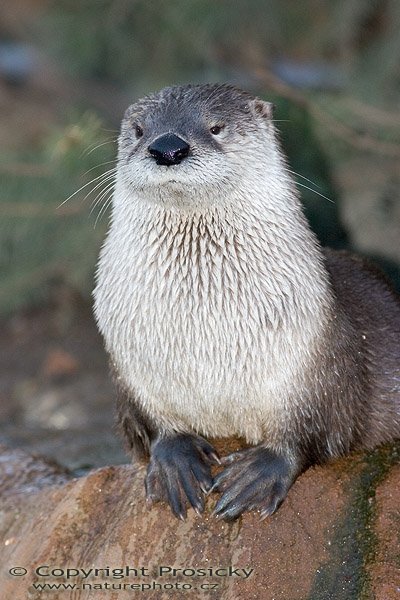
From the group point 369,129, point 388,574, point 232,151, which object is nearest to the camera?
point 388,574

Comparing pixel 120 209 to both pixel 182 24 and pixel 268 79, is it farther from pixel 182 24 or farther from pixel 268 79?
pixel 182 24

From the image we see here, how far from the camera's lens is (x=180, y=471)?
9.14 feet

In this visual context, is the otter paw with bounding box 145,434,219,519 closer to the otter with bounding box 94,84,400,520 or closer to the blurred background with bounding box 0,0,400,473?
the otter with bounding box 94,84,400,520

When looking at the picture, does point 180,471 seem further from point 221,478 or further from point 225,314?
point 225,314

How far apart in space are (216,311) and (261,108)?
0.63 metres

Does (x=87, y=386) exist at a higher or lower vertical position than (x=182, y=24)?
lower

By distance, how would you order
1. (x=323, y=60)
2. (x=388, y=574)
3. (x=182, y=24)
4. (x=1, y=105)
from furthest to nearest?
1. (x=1, y=105)
2. (x=323, y=60)
3. (x=182, y=24)
4. (x=388, y=574)

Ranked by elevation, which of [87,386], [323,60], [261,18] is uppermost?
[261,18]

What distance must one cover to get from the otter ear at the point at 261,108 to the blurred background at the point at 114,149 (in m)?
0.52

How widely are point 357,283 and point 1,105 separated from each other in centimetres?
623

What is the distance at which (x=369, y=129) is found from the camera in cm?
468

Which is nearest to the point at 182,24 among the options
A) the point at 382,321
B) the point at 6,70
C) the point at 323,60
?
the point at 323,60

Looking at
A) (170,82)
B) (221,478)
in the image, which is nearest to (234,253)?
(221,478)

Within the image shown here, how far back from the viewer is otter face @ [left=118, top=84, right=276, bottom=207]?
8.45 feet
